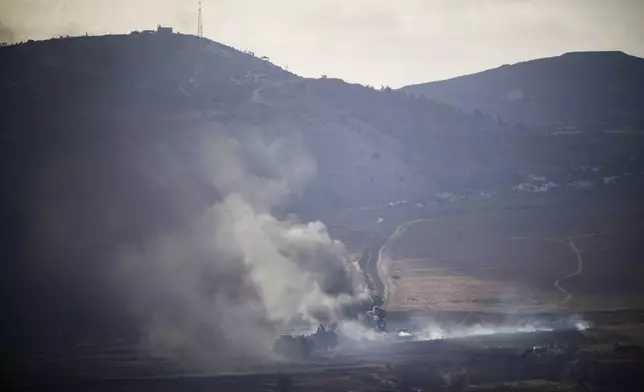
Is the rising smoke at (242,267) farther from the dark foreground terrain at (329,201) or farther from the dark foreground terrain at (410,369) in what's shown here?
the dark foreground terrain at (410,369)

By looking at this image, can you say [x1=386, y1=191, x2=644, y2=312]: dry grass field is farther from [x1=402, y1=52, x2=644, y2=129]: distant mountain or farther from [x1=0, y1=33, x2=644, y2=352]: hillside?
[x1=402, y1=52, x2=644, y2=129]: distant mountain

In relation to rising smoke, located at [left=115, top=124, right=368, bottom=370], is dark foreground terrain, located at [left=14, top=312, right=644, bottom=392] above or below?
below

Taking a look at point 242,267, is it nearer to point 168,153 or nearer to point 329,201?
point 329,201

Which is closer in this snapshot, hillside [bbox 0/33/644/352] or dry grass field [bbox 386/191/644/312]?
dry grass field [bbox 386/191/644/312]

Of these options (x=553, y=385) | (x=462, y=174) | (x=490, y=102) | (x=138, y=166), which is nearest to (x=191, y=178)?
(x=138, y=166)

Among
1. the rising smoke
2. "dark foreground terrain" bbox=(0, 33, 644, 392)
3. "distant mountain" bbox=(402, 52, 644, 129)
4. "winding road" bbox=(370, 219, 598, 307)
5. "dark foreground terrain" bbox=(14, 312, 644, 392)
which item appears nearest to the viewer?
"dark foreground terrain" bbox=(14, 312, 644, 392)

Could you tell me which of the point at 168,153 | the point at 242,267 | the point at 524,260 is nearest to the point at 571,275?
the point at 524,260

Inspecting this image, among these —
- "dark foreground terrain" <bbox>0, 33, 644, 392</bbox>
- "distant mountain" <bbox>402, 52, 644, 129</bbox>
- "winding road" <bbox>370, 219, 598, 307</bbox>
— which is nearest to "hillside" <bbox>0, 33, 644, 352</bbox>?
"dark foreground terrain" <bbox>0, 33, 644, 392</bbox>

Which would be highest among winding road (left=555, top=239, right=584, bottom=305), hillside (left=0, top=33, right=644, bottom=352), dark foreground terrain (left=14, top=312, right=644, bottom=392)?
hillside (left=0, top=33, right=644, bottom=352)
